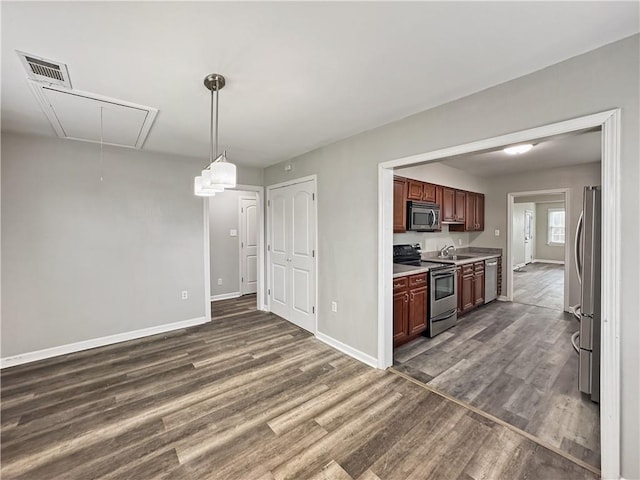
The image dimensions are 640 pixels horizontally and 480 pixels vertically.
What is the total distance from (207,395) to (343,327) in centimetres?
158

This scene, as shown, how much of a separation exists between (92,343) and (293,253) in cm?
276

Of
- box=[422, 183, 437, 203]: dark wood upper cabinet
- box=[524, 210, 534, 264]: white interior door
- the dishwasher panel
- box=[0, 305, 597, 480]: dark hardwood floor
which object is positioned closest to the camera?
box=[0, 305, 597, 480]: dark hardwood floor

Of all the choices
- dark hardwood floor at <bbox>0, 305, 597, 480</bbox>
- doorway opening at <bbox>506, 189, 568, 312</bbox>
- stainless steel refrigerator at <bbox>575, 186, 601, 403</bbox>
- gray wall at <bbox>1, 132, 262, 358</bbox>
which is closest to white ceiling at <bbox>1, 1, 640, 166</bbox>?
gray wall at <bbox>1, 132, 262, 358</bbox>

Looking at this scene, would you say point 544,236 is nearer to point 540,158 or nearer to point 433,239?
point 540,158

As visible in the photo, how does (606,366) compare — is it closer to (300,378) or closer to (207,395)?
(300,378)

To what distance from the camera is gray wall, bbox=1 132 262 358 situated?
9.54 ft

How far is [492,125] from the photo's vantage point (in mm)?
1971

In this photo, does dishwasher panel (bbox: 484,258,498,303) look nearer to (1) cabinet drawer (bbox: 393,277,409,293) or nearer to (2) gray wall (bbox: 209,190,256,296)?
(1) cabinet drawer (bbox: 393,277,409,293)

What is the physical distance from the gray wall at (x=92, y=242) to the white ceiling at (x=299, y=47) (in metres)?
0.90

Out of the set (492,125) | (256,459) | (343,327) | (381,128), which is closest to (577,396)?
(343,327)

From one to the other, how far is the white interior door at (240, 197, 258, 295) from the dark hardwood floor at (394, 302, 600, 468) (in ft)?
12.3

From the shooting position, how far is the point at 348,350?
123 inches

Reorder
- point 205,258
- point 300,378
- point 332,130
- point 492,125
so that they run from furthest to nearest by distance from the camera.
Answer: point 205,258 → point 332,130 → point 300,378 → point 492,125

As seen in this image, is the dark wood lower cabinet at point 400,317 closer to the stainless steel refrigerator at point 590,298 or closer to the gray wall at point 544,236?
the stainless steel refrigerator at point 590,298
